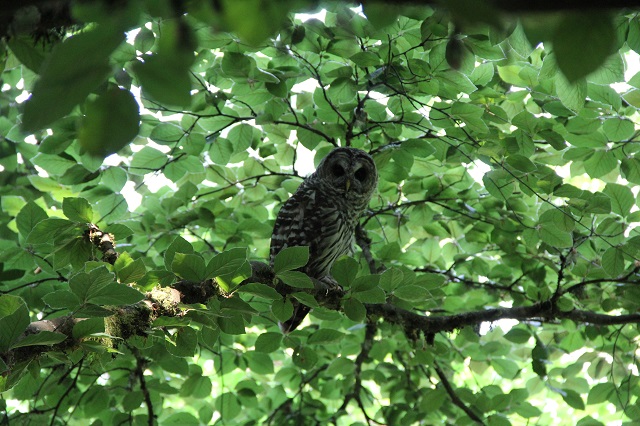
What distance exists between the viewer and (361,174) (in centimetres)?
467

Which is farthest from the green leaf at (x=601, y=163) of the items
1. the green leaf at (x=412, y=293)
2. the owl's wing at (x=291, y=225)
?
the owl's wing at (x=291, y=225)

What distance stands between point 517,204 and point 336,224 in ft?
4.49

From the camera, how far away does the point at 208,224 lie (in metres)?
3.80

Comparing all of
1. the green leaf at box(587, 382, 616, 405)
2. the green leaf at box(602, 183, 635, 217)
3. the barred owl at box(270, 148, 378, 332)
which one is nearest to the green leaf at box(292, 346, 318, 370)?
the barred owl at box(270, 148, 378, 332)

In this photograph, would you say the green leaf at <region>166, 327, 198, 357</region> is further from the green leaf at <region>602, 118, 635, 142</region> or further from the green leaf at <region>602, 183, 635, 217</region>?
the green leaf at <region>602, 118, 635, 142</region>

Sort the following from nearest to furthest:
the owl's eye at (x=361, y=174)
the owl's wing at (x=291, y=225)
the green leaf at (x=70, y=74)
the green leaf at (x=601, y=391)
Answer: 1. the green leaf at (x=70, y=74)
2. the green leaf at (x=601, y=391)
3. the owl's wing at (x=291, y=225)
4. the owl's eye at (x=361, y=174)

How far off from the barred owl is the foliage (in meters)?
Answer: 0.17

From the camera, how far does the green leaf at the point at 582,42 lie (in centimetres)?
52

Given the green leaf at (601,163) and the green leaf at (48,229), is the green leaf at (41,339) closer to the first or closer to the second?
the green leaf at (48,229)

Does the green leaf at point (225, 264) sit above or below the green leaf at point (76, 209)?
above

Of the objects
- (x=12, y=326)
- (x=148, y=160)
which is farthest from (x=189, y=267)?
(x=148, y=160)

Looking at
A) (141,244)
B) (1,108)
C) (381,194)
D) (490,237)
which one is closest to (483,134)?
(490,237)

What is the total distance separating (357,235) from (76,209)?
7.99ft

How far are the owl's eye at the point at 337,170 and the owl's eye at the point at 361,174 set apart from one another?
0.38 feet
